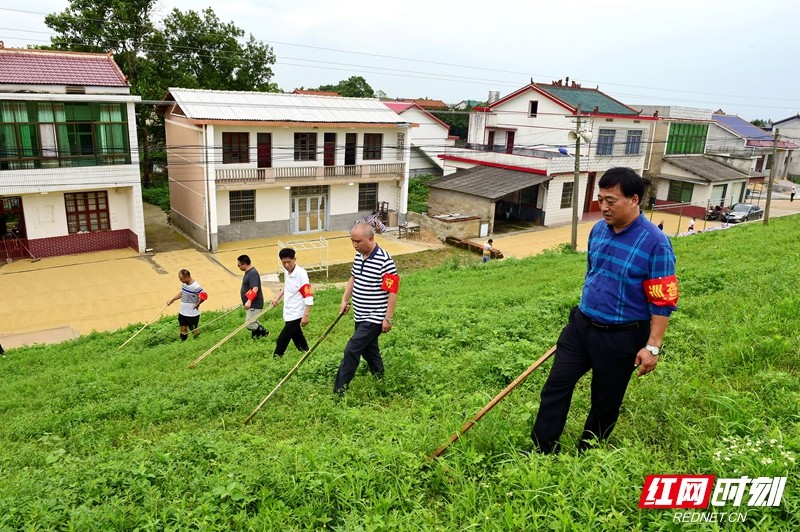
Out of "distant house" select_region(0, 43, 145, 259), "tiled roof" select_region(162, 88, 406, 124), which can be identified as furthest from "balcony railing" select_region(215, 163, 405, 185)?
"distant house" select_region(0, 43, 145, 259)

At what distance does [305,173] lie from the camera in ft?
81.9

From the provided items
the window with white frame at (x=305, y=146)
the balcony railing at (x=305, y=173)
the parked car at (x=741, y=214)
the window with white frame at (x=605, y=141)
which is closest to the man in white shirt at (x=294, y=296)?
the balcony railing at (x=305, y=173)

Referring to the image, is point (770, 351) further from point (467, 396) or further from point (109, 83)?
point (109, 83)

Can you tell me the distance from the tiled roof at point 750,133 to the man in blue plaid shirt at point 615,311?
166 ft

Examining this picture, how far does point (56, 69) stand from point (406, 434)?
2160 cm

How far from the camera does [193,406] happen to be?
6191 millimetres

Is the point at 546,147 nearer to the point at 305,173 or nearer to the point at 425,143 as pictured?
the point at 425,143

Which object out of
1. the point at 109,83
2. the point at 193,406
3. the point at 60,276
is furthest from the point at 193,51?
the point at 193,406

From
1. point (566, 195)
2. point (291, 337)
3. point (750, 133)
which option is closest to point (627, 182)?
point (291, 337)

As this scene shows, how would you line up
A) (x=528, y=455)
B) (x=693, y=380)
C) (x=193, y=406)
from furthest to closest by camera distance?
(x=193, y=406)
(x=693, y=380)
(x=528, y=455)

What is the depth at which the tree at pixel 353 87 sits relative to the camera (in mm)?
65312

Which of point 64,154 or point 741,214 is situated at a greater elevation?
point 64,154

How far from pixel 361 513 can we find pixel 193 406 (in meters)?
3.44

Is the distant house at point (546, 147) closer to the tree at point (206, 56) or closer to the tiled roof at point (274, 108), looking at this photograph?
the tiled roof at point (274, 108)
